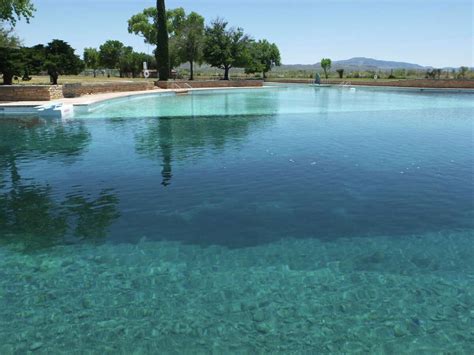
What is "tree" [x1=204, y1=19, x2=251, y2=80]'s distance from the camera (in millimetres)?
46219

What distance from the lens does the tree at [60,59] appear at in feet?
82.7

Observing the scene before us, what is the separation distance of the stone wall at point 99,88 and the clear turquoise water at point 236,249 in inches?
520

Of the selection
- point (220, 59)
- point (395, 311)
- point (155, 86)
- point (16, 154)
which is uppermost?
point (220, 59)

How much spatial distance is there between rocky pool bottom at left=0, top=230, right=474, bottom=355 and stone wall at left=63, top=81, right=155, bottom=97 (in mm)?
20361

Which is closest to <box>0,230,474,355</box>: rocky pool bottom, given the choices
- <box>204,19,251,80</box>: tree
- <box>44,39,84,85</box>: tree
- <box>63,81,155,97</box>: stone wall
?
<box>63,81,155,97</box>: stone wall

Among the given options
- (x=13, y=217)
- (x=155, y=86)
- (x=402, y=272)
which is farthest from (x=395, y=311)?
(x=155, y=86)

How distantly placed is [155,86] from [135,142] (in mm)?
24946

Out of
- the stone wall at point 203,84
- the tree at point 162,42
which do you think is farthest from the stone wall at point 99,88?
the tree at point 162,42

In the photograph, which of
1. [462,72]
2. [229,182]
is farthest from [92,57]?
[229,182]

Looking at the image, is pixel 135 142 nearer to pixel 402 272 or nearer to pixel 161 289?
pixel 161 289

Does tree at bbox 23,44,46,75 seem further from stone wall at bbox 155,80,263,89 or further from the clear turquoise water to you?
the clear turquoise water

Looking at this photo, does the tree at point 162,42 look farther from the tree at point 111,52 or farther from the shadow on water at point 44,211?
the tree at point 111,52

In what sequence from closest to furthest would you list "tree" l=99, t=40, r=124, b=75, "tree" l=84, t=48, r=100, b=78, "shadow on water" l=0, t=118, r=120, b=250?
"shadow on water" l=0, t=118, r=120, b=250 < "tree" l=99, t=40, r=124, b=75 < "tree" l=84, t=48, r=100, b=78

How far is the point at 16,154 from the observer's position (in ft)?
35.8
